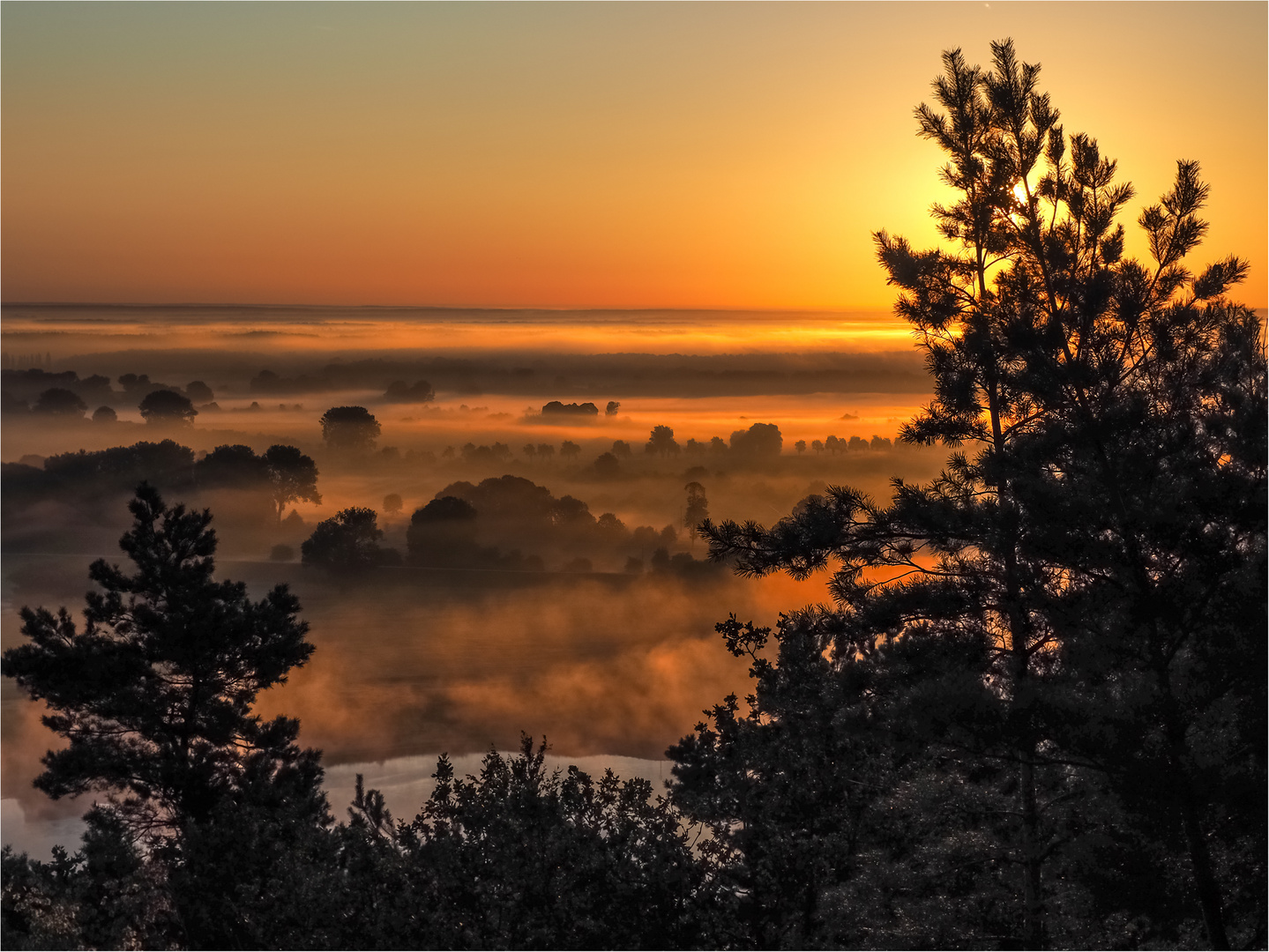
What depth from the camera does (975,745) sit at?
13.0m

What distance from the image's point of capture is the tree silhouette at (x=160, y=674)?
2256 centimetres

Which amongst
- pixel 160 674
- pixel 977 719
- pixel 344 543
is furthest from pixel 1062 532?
pixel 344 543

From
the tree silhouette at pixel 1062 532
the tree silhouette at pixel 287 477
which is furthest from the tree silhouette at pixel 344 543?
the tree silhouette at pixel 1062 532

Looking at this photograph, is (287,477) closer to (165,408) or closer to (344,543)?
(344,543)

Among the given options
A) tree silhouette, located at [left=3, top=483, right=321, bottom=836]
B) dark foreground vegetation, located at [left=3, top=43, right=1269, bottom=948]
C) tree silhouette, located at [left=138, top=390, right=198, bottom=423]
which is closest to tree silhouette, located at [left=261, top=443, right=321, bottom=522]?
tree silhouette, located at [left=138, top=390, right=198, bottom=423]

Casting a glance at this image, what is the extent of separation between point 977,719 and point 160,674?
1856cm

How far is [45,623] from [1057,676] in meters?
21.3

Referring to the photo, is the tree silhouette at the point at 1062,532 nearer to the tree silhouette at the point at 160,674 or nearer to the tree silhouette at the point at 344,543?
the tree silhouette at the point at 160,674

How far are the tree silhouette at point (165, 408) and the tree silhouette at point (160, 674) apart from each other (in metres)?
174

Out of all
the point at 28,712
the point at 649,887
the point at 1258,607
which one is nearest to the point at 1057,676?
the point at 1258,607

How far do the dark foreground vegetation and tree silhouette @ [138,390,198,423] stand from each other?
598 ft

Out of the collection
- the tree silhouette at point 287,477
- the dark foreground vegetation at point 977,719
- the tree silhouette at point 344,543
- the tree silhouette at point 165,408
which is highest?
the tree silhouette at point 165,408

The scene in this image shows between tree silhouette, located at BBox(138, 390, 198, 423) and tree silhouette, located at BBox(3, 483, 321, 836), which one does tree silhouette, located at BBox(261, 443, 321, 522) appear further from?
tree silhouette, located at BBox(3, 483, 321, 836)

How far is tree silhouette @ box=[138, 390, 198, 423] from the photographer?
184 metres
